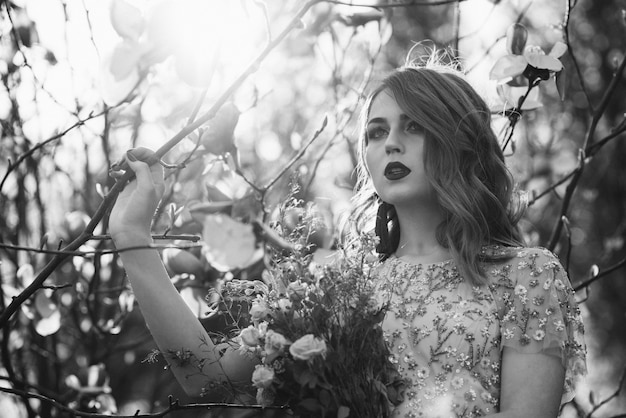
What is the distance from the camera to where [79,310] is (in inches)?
79.0

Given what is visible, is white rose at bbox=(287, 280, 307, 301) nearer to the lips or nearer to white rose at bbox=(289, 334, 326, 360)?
white rose at bbox=(289, 334, 326, 360)

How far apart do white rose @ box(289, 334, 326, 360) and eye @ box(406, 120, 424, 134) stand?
570 millimetres

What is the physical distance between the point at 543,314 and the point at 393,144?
1.33 ft

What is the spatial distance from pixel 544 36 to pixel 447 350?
0.81 m

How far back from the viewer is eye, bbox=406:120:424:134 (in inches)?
56.2

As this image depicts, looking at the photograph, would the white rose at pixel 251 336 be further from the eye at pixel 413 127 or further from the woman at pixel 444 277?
the eye at pixel 413 127

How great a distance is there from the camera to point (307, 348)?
989mm

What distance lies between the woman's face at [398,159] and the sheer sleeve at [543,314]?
9.0 inches

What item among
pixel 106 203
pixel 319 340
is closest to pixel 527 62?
pixel 319 340

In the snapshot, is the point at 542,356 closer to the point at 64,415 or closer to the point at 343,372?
the point at 343,372

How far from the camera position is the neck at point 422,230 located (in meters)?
1.45

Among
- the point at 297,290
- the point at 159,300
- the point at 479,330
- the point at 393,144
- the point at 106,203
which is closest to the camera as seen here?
the point at 106,203

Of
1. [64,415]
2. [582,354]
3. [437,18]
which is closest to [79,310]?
[64,415]

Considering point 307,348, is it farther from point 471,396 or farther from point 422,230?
point 422,230
